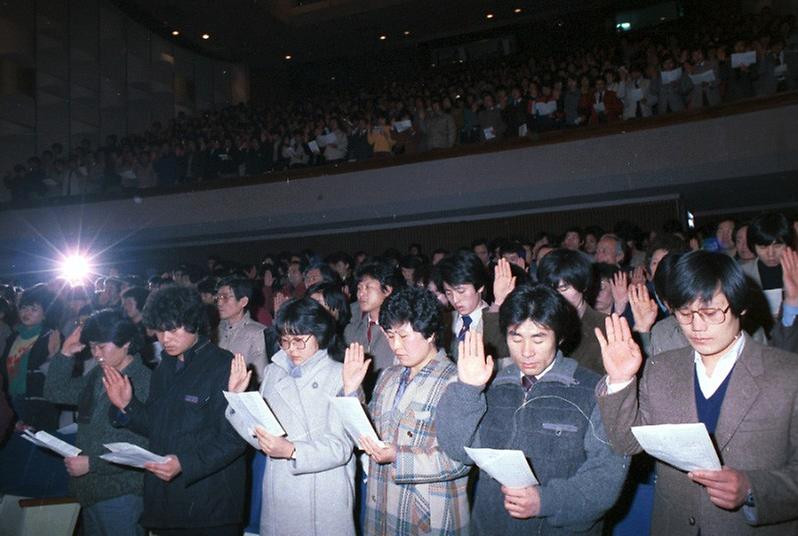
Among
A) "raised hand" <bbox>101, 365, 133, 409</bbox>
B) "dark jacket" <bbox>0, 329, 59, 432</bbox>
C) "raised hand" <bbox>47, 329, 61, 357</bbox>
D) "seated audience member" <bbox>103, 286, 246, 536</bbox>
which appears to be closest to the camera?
"seated audience member" <bbox>103, 286, 246, 536</bbox>

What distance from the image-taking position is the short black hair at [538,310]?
181 centimetres

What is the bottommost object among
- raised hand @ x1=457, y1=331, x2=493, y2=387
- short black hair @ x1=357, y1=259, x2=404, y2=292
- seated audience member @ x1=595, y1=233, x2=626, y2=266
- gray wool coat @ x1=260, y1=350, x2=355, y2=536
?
gray wool coat @ x1=260, y1=350, x2=355, y2=536

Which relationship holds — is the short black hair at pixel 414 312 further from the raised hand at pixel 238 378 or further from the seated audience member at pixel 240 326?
the seated audience member at pixel 240 326

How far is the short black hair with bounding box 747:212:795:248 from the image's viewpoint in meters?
2.92

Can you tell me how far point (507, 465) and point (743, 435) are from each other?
596 mm

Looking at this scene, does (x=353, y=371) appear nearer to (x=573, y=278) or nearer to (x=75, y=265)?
(x=573, y=278)

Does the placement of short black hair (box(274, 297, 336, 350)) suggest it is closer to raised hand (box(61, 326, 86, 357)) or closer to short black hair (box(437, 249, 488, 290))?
short black hair (box(437, 249, 488, 290))

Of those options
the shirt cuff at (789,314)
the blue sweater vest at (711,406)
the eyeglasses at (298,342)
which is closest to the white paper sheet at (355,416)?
the eyeglasses at (298,342)

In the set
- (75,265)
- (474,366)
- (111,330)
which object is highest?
(75,265)

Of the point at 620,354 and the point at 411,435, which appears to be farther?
the point at 411,435

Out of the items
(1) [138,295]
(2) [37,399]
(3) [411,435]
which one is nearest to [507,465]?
(3) [411,435]

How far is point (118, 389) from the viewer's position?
2.41m

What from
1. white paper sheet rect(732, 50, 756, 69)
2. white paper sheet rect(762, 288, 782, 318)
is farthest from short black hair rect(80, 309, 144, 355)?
white paper sheet rect(732, 50, 756, 69)

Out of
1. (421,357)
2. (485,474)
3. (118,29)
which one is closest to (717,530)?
(485,474)
